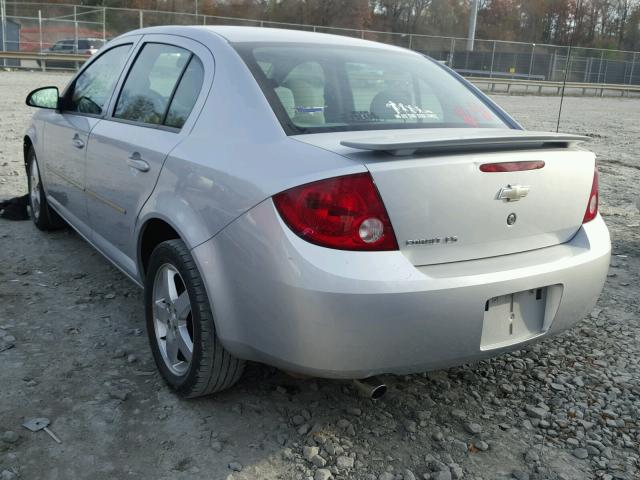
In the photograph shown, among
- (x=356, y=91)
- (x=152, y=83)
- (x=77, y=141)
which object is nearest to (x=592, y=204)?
(x=356, y=91)

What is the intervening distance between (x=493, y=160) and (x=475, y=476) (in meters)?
1.19

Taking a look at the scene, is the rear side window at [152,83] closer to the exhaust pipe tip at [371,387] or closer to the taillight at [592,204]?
the exhaust pipe tip at [371,387]

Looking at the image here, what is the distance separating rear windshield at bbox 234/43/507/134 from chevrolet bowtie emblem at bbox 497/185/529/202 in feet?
2.01

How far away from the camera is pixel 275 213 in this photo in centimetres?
232

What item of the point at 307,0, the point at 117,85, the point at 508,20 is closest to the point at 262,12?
the point at 307,0

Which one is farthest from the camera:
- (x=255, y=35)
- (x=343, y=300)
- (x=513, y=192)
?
(x=255, y=35)

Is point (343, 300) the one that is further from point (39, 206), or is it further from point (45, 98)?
point (39, 206)

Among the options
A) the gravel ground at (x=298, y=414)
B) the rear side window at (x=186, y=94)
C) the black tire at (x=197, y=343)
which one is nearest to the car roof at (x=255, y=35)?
the rear side window at (x=186, y=94)

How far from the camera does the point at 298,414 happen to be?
285 cm

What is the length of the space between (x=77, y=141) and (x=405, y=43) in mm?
32870

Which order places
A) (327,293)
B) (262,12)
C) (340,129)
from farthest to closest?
(262,12)
(340,129)
(327,293)

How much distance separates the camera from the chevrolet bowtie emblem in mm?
2486

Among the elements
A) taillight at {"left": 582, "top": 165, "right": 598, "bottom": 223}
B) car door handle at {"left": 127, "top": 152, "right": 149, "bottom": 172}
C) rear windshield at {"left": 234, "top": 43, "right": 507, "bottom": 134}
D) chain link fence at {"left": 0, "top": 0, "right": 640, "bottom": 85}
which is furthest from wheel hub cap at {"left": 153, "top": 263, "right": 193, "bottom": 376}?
chain link fence at {"left": 0, "top": 0, "right": 640, "bottom": 85}

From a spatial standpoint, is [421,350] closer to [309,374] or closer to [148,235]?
[309,374]
